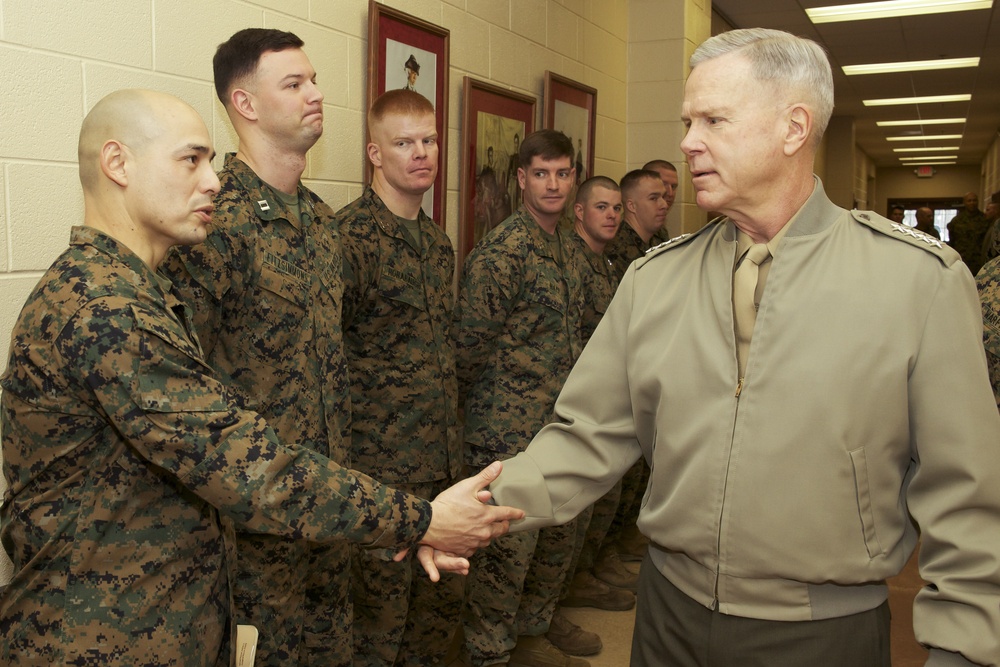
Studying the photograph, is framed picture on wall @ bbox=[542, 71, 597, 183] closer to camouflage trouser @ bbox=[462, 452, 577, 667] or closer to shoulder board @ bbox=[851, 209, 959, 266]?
camouflage trouser @ bbox=[462, 452, 577, 667]

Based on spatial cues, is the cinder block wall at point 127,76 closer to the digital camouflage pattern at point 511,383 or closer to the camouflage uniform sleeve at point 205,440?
the digital camouflage pattern at point 511,383

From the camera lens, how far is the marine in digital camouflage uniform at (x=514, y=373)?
3.05 meters

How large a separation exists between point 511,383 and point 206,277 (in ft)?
4.64

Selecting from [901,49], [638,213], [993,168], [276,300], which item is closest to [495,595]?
[276,300]

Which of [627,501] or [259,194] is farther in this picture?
[627,501]

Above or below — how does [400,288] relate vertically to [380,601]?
above

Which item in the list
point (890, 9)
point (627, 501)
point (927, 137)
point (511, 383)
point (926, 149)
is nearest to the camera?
point (511, 383)

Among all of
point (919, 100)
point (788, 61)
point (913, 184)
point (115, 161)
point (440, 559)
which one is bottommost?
point (440, 559)

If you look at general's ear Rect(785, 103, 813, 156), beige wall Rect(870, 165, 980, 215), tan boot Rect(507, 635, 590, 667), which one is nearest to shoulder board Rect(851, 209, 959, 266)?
general's ear Rect(785, 103, 813, 156)

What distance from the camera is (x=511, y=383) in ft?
10.4

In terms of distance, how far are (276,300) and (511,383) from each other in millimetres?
1234

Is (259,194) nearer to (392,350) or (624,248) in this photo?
(392,350)

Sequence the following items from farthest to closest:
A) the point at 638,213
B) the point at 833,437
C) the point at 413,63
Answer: the point at 638,213
the point at 413,63
the point at 833,437

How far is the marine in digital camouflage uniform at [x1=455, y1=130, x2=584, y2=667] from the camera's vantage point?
3049mm
